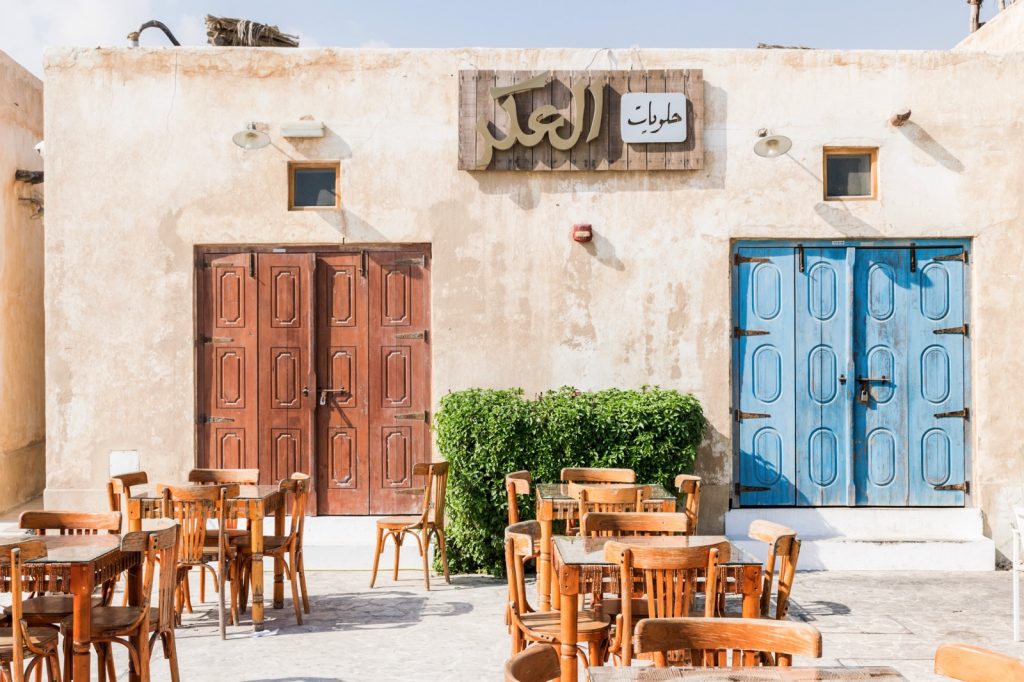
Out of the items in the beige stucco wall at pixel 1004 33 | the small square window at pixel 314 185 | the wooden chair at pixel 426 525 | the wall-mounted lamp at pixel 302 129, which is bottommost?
the wooden chair at pixel 426 525

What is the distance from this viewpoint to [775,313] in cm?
915

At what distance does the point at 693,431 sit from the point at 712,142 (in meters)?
2.60

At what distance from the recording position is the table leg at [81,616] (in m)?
4.53

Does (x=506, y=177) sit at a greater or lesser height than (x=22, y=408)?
greater

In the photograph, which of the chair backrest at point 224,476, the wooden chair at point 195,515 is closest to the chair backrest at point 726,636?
the wooden chair at point 195,515

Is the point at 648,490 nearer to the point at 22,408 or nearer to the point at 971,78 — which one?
the point at 971,78

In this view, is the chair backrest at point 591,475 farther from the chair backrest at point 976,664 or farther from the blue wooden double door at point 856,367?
the chair backrest at point 976,664

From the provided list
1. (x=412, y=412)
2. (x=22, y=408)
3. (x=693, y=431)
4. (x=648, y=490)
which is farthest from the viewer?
(x=22, y=408)

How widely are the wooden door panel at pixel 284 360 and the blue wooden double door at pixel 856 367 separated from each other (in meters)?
3.85

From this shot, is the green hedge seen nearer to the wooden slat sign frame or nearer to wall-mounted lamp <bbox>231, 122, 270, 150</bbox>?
the wooden slat sign frame

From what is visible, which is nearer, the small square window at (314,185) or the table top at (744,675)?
the table top at (744,675)

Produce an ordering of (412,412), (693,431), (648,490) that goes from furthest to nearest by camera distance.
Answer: (412,412) → (693,431) → (648,490)

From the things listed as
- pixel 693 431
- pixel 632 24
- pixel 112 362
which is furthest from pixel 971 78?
pixel 112 362

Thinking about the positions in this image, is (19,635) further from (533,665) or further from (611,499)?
(611,499)
